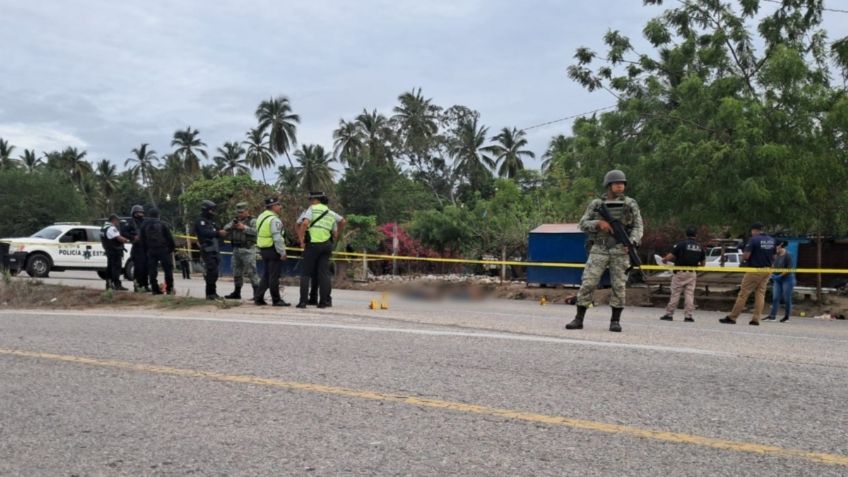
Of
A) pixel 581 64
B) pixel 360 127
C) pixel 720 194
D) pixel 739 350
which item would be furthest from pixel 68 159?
pixel 739 350

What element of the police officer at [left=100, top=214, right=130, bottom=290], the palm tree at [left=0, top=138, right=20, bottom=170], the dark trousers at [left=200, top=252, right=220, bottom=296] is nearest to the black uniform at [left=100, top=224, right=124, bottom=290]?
the police officer at [left=100, top=214, right=130, bottom=290]

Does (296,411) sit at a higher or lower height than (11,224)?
lower

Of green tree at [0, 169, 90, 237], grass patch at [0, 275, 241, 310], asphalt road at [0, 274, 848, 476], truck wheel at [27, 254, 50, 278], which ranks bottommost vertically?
asphalt road at [0, 274, 848, 476]

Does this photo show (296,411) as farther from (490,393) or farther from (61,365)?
(61,365)

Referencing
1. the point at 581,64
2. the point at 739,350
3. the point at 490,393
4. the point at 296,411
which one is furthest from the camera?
the point at 581,64

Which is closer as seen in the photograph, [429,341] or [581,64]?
[429,341]

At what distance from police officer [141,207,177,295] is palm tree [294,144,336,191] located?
46605 millimetres

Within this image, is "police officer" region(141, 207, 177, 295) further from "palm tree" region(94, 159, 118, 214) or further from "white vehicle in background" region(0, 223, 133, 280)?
"palm tree" region(94, 159, 118, 214)

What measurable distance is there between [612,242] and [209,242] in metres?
6.69

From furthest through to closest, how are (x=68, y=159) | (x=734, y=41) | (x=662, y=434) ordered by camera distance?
(x=68, y=159)
(x=734, y=41)
(x=662, y=434)

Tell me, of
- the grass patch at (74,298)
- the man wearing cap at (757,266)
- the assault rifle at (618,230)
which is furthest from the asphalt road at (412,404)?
the man wearing cap at (757,266)

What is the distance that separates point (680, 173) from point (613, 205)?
32.3 ft

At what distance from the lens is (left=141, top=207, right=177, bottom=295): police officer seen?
41.5ft

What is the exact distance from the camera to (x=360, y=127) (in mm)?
63438
